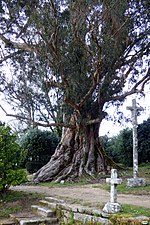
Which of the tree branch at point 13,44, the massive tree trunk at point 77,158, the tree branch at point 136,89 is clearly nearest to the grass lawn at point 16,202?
→ the massive tree trunk at point 77,158

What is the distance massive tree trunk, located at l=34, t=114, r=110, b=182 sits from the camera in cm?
1274

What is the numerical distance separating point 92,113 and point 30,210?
643 centimetres

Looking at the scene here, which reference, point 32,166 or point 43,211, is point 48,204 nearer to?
point 43,211

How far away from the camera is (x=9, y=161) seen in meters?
8.53

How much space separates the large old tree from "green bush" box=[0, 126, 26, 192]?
2.90m

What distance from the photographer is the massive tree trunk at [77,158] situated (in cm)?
1274

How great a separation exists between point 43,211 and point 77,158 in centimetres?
661

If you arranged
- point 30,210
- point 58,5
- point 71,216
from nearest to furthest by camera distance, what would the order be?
point 71,216 → point 30,210 → point 58,5

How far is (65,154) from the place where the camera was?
13586 millimetres

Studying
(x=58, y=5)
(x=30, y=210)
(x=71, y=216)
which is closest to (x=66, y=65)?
(x=58, y=5)

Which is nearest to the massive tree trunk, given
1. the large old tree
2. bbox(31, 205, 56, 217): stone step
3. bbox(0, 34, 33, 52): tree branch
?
the large old tree

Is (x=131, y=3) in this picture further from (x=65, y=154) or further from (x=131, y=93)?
(x=65, y=154)

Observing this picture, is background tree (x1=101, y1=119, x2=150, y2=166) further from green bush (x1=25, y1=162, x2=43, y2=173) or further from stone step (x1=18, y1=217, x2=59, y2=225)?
stone step (x1=18, y1=217, x2=59, y2=225)

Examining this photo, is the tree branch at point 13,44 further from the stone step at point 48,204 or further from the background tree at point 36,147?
the stone step at point 48,204
